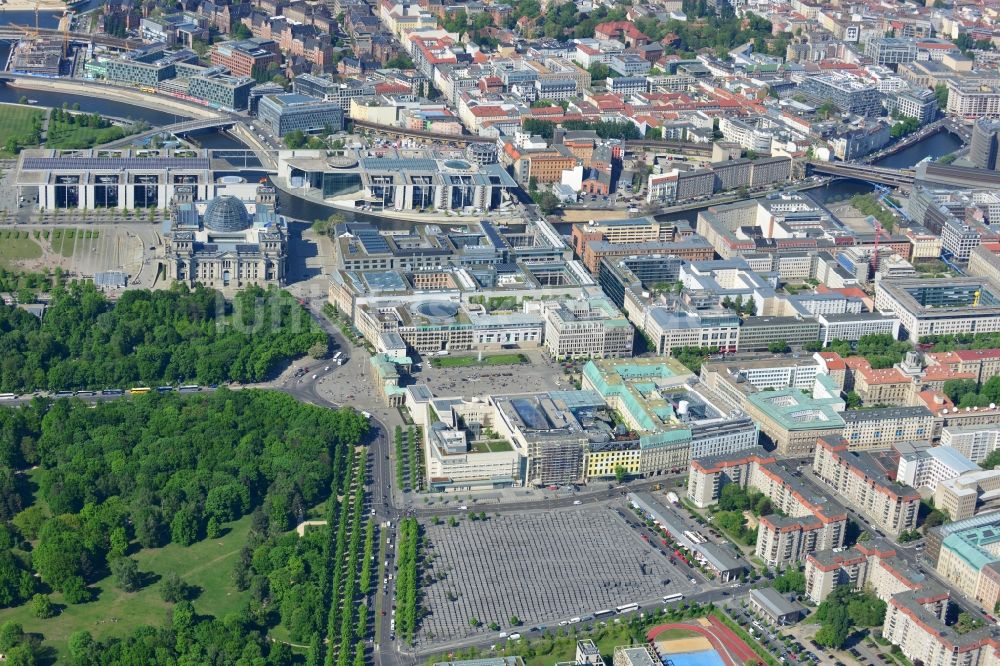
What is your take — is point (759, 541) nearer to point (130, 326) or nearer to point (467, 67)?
point (130, 326)

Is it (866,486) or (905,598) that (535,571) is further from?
(866,486)

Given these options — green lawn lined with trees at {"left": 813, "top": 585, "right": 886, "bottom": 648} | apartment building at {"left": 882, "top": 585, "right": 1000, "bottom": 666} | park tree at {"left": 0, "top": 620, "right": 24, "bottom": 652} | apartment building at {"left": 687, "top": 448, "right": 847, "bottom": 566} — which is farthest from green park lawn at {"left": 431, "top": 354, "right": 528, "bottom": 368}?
park tree at {"left": 0, "top": 620, "right": 24, "bottom": 652}

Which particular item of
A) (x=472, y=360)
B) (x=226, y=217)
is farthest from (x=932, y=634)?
(x=226, y=217)

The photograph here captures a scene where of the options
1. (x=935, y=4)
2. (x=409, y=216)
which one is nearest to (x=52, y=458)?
(x=409, y=216)

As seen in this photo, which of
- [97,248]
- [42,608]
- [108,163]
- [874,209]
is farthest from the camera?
[874,209]

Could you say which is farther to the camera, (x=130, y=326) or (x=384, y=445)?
(x=130, y=326)

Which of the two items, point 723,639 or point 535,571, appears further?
point 535,571
